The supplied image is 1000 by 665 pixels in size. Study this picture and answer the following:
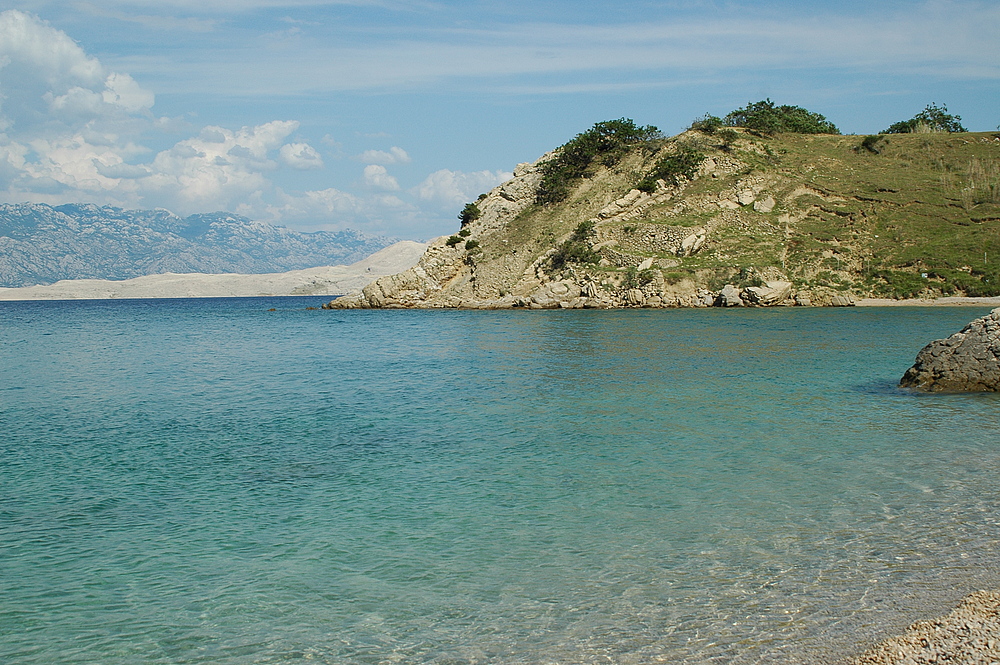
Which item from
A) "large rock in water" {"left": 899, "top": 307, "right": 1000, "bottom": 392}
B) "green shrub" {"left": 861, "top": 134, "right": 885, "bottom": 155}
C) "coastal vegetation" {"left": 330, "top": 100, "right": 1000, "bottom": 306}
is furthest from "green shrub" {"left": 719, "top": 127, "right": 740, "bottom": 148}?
"large rock in water" {"left": 899, "top": 307, "right": 1000, "bottom": 392}

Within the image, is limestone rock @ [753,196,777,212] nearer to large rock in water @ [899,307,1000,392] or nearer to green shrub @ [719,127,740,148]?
green shrub @ [719,127,740,148]

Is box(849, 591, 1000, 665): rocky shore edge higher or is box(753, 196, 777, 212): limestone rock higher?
box(753, 196, 777, 212): limestone rock

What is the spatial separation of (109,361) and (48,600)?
2844cm

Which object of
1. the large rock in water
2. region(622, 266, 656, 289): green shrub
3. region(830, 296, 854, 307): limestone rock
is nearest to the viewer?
the large rock in water

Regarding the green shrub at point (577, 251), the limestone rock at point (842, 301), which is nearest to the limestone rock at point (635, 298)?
the green shrub at point (577, 251)

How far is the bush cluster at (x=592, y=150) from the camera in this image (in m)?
83.4

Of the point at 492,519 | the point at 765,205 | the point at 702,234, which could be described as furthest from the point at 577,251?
the point at 492,519

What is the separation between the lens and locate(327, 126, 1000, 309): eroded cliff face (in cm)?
6450

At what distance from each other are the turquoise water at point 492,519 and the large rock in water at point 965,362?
1.25m

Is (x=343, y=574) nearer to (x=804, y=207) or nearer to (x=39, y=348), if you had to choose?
(x=39, y=348)

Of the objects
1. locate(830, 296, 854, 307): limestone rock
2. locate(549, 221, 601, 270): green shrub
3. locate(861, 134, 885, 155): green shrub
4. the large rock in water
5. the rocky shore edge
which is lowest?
the rocky shore edge

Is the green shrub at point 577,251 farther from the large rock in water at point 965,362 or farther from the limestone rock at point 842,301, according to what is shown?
the large rock in water at point 965,362

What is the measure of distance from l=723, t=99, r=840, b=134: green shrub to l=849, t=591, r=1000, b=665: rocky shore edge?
288 ft

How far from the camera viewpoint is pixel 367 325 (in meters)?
55.2
